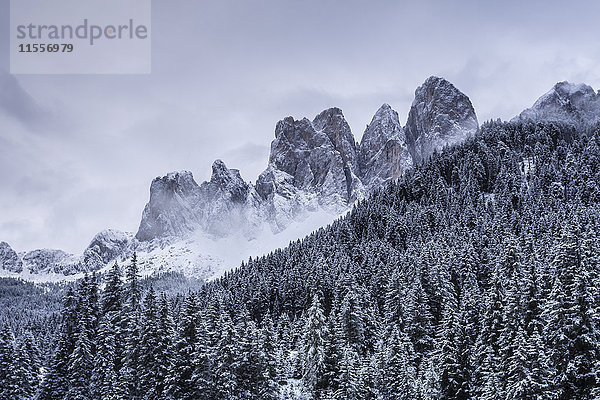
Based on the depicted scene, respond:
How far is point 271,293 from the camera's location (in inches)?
3866

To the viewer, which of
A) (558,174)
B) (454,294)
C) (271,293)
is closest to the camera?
(454,294)

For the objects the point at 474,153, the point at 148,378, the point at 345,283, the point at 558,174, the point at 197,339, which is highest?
the point at 474,153

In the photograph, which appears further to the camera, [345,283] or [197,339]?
[345,283]

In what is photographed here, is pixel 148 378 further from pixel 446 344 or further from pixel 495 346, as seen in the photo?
pixel 495 346

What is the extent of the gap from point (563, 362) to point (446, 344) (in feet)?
34.0

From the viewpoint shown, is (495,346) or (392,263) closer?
(495,346)

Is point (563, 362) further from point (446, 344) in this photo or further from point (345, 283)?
point (345, 283)

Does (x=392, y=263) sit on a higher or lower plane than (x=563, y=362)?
higher

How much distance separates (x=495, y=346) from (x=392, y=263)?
170ft

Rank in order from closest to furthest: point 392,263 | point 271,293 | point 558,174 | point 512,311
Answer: point 512,311
point 392,263
point 271,293
point 558,174

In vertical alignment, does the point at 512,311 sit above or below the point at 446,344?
above

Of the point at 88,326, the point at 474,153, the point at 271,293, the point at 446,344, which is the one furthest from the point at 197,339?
the point at 474,153

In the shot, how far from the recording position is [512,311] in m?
38.6

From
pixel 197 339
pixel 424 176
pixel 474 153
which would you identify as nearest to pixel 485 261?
pixel 197 339
